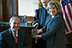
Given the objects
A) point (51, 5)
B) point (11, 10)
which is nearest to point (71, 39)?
point (51, 5)

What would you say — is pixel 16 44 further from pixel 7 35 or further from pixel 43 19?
pixel 43 19

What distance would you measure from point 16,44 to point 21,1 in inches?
185

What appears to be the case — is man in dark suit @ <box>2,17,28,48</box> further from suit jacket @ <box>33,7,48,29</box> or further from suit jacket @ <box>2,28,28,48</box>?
suit jacket @ <box>33,7,48,29</box>

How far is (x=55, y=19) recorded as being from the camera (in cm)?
217

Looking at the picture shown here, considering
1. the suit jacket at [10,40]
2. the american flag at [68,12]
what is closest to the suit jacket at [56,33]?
the suit jacket at [10,40]

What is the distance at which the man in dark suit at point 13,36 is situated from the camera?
1862 millimetres

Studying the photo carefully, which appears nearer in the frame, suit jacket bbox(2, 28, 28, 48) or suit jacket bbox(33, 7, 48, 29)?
suit jacket bbox(2, 28, 28, 48)

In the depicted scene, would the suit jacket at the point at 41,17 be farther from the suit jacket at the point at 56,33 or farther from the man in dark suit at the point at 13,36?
the man in dark suit at the point at 13,36

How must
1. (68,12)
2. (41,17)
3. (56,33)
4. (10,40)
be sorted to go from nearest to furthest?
(10,40), (56,33), (41,17), (68,12)

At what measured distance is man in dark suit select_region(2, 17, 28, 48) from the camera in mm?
1862

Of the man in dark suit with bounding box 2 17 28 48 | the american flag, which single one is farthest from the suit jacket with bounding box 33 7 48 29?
the american flag

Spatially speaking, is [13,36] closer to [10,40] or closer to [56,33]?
[10,40]

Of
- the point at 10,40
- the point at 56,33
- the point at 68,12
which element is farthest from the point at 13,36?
the point at 68,12

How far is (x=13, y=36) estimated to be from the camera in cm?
192
